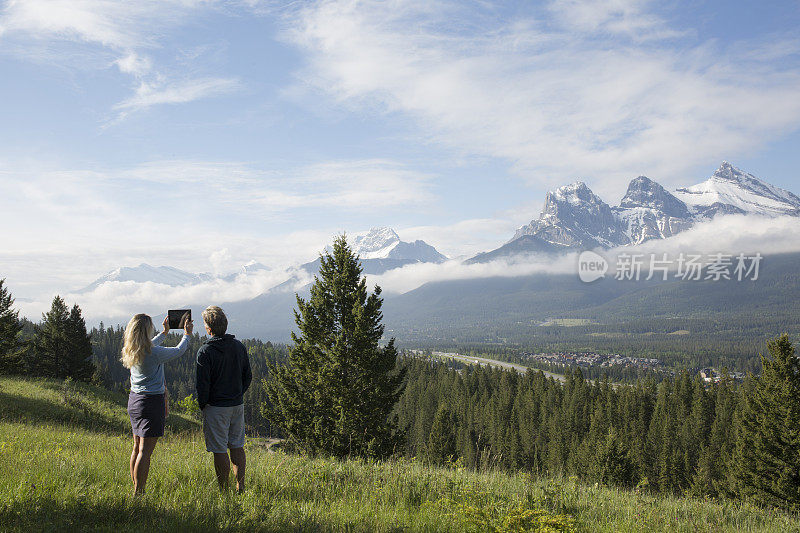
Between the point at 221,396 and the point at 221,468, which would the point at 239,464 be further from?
the point at 221,396

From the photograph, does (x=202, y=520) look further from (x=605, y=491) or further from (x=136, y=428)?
(x=605, y=491)

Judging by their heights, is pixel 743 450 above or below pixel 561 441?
above

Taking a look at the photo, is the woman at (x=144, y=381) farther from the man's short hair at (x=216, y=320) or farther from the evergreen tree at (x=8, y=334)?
the evergreen tree at (x=8, y=334)

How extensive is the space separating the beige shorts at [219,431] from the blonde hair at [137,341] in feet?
3.75

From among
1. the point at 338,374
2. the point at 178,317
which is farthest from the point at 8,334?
the point at 178,317

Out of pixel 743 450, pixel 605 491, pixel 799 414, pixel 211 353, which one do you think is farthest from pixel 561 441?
pixel 211 353

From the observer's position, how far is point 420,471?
7.77 meters

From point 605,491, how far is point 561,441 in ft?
240

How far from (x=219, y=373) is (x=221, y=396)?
0.33 m

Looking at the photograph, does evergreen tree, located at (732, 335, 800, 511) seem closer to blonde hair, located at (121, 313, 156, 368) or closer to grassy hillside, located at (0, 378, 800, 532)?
grassy hillside, located at (0, 378, 800, 532)

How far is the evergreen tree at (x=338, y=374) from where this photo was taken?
20422 mm

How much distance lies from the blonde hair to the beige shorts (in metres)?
1.14

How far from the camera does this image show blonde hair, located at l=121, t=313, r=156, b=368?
230 inches

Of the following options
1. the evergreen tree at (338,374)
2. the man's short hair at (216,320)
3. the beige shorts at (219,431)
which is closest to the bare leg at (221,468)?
the beige shorts at (219,431)
